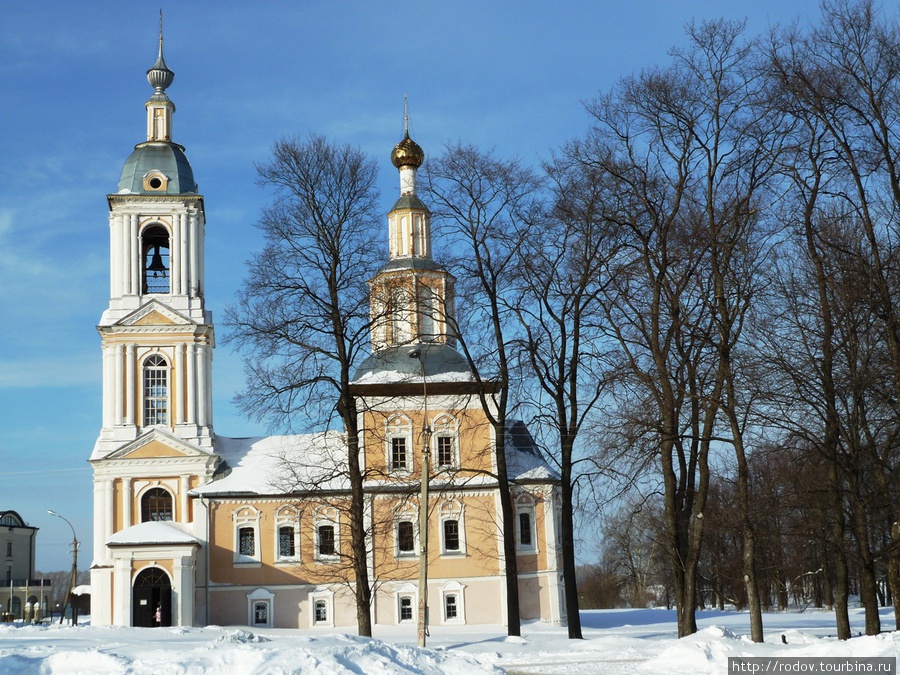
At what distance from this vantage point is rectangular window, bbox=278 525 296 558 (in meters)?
38.2

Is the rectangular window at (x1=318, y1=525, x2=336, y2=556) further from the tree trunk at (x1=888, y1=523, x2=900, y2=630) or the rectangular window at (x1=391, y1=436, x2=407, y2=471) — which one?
the tree trunk at (x1=888, y1=523, x2=900, y2=630)

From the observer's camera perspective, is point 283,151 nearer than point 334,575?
Yes

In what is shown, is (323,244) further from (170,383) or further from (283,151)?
(170,383)

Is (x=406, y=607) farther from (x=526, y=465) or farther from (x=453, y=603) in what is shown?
(x=526, y=465)

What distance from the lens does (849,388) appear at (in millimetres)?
20125

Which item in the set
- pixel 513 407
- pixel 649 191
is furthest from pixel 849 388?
pixel 513 407

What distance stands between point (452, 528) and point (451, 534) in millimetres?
215

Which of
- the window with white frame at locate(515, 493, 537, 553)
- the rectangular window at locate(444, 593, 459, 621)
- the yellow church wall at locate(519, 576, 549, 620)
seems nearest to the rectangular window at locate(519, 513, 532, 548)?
the window with white frame at locate(515, 493, 537, 553)

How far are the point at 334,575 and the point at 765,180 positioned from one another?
21485 mm

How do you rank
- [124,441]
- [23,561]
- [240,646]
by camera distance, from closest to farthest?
[240,646] < [124,441] < [23,561]

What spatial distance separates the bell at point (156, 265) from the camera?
41.7 metres

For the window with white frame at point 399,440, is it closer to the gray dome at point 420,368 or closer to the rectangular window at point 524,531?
the gray dome at point 420,368

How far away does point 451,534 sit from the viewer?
38.2 metres

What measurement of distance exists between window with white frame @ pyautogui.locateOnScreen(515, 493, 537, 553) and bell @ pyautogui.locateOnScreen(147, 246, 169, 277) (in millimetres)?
16252
